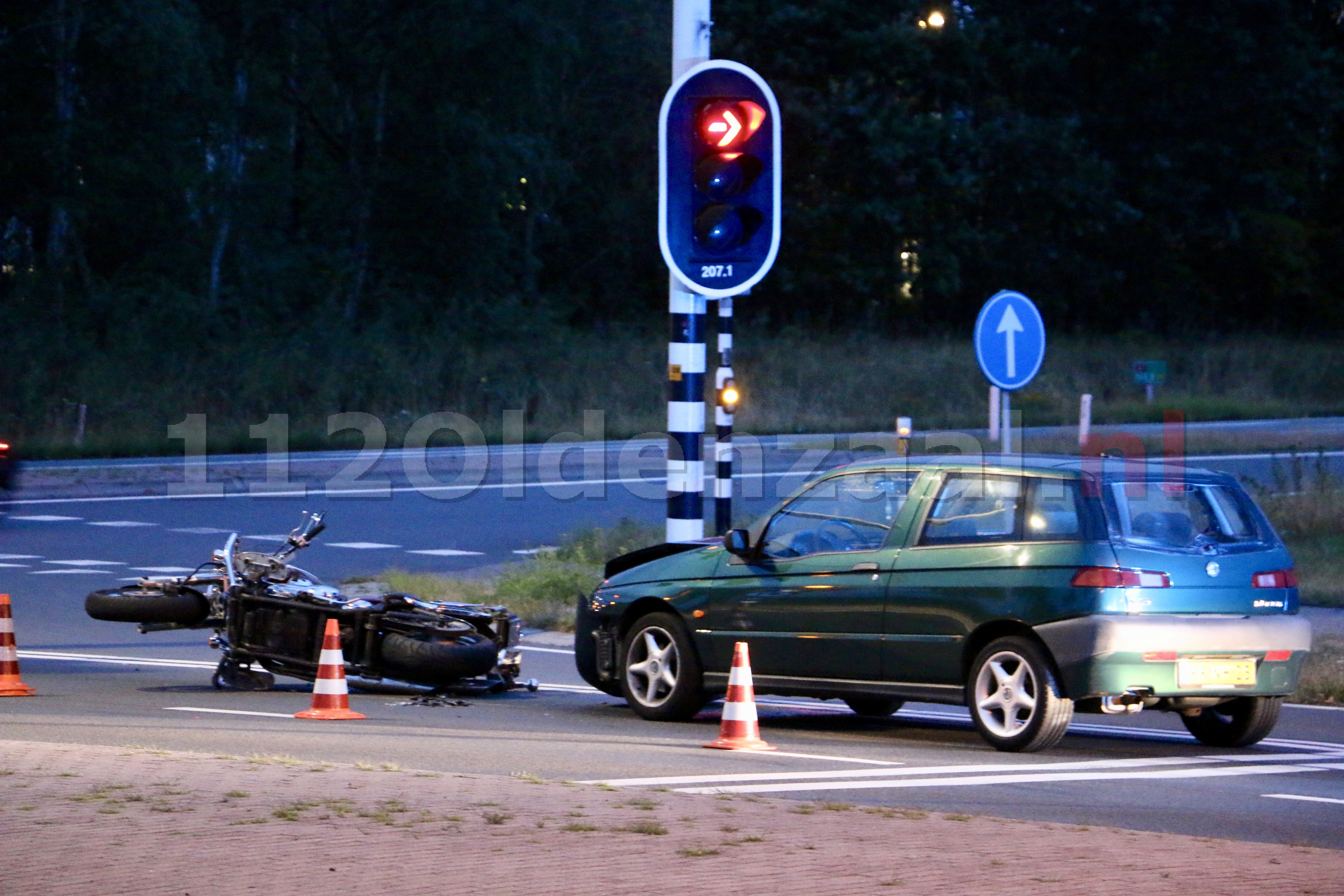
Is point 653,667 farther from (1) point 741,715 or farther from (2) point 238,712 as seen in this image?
(2) point 238,712

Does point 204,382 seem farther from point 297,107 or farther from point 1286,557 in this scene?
point 1286,557

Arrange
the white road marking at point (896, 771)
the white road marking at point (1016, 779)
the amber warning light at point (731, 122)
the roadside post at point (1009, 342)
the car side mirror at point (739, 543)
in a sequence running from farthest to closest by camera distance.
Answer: the roadside post at point (1009, 342)
the amber warning light at point (731, 122)
the car side mirror at point (739, 543)
the white road marking at point (896, 771)
the white road marking at point (1016, 779)

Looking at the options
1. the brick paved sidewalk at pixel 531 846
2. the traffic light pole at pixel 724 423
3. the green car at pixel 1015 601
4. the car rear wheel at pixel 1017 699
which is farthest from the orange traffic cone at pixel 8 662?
the car rear wheel at pixel 1017 699

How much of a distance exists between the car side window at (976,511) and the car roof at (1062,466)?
0.24 ft

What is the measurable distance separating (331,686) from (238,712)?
74 centimetres

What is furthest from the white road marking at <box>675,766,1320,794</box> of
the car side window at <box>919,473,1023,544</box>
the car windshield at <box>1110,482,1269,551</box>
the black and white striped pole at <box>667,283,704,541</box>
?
the black and white striped pole at <box>667,283,704,541</box>

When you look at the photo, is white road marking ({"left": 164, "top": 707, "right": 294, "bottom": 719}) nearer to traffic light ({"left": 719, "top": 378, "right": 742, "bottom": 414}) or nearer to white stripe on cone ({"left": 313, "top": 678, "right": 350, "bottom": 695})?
white stripe on cone ({"left": 313, "top": 678, "right": 350, "bottom": 695})

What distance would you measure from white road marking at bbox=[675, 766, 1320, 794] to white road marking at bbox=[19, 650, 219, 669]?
646cm

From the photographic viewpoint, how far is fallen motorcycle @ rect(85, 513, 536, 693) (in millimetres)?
11688

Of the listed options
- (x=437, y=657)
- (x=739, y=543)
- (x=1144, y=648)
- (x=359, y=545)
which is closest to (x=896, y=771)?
(x=1144, y=648)

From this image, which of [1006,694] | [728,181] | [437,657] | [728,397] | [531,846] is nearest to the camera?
[531,846]

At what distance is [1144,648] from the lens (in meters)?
9.25

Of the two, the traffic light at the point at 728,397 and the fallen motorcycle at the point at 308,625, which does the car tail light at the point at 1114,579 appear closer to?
the fallen motorcycle at the point at 308,625

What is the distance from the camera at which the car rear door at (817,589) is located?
10.2m
